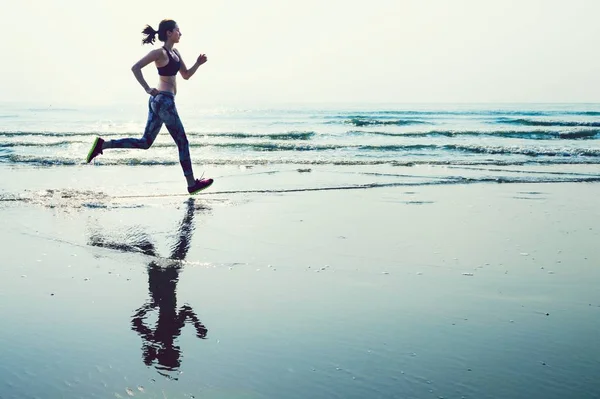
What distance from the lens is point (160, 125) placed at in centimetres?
769

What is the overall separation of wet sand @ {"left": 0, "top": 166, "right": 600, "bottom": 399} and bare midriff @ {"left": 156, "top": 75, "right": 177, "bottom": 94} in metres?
1.43

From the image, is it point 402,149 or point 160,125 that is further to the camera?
point 402,149

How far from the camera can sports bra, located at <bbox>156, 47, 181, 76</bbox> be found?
719 cm

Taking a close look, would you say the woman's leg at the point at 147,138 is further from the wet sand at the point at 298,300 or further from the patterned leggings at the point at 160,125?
the wet sand at the point at 298,300

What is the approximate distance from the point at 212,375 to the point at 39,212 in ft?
16.6

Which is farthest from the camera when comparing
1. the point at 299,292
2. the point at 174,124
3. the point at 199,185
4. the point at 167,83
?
the point at 199,185

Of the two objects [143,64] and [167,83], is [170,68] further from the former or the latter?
[143,64]

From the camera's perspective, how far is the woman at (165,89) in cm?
712

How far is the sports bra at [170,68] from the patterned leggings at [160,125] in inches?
9.2

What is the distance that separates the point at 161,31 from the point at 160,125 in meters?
1.14

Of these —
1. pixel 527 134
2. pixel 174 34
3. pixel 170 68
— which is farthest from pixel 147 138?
pixel 527 134

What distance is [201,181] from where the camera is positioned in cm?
794

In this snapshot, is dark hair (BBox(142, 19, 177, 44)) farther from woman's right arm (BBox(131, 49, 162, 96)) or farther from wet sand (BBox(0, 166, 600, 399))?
wet sand (BBox(0, 166, 600, 399))

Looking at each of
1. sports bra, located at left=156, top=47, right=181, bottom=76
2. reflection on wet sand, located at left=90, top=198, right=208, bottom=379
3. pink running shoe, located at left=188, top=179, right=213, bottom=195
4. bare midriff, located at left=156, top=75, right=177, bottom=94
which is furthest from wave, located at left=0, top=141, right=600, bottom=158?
reflection on wet sand, located at left=90, top=198, right=208, bottom=379
